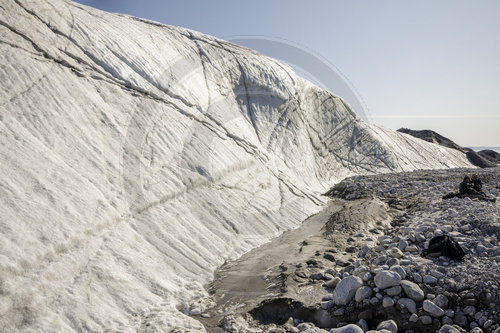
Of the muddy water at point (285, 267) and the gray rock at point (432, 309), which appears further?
the muddy water at point (285, 267)

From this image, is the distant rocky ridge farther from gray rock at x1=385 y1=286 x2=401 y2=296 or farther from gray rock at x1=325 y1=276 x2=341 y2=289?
gray rock at x1=385 y1=286 x2=401 y2=296

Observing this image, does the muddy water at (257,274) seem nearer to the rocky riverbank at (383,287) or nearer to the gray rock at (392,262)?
the rocky riverbank at (383,287)

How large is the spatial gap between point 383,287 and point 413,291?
424 millimetres

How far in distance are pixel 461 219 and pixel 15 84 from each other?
10.3 m

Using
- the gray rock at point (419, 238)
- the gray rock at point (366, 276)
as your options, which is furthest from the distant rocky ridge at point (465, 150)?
the gray rock at point (366, 276)

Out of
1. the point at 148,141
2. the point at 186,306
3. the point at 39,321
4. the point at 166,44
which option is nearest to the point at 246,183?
the point at 148,141

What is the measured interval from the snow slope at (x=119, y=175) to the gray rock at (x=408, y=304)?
3084 millimetres

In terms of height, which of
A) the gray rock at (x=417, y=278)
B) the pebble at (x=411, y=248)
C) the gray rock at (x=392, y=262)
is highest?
the pebble at (x=411, y=248)

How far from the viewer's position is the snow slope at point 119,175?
4.79m

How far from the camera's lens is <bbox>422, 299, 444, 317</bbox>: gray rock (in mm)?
4662

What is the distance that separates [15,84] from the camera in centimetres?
666

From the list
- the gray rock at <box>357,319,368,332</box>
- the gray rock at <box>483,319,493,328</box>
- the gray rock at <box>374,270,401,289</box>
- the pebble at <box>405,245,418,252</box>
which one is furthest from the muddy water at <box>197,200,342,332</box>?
the gray rock at <box>483,319,493,328</box>

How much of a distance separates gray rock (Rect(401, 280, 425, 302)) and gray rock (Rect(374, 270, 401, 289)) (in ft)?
0.37

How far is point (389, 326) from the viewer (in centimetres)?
457
